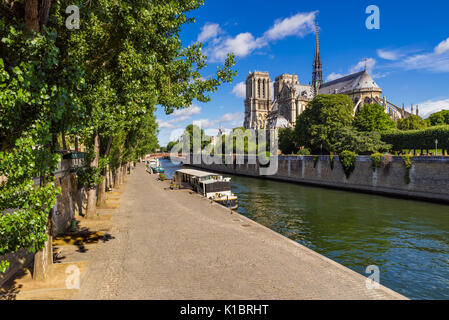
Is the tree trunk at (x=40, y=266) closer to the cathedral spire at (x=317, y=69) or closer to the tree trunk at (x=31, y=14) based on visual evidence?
the tree trunk at (x=31, y=14)

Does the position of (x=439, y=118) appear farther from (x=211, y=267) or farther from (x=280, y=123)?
(x=211, y=267)

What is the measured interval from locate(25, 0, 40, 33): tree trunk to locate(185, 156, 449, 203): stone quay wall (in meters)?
39.7

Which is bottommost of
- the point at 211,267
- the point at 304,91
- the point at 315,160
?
the point at 211,267

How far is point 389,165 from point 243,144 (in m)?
54.5

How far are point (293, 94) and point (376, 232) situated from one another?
121 meters

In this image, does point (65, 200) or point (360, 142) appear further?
point (360, 142)

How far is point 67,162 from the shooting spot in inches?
702

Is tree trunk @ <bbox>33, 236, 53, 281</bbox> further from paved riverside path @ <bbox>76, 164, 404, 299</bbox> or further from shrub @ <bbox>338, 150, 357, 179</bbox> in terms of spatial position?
shrub @ <bbox>338, 150, 357, 179</bbox>

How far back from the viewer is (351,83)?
12212cm

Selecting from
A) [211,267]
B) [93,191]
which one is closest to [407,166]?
[211,267]

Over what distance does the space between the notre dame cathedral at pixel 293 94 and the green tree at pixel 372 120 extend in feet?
123

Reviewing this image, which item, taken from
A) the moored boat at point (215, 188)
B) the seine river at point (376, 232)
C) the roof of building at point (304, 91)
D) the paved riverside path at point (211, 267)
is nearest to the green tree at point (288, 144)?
the seine river at point (376, 232)
